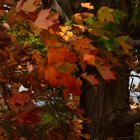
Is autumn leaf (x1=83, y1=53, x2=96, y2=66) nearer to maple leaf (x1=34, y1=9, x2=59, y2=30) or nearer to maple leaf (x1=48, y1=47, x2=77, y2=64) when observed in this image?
maple leaf (x1=48, y1=47, x2=77, y2=64)

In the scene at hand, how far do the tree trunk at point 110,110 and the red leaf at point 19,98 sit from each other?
1611 mm

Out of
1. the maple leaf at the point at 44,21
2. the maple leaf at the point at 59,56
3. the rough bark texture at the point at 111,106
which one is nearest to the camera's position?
the maple leaf at the point at 44,21

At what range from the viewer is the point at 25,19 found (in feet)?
6.78


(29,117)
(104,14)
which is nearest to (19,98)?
(29,117)

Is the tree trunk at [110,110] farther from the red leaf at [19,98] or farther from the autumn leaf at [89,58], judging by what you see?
the autumn leaf at [89,58]

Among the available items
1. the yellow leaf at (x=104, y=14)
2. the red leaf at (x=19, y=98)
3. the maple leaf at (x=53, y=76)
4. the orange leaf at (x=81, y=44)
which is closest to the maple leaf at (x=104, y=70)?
the orange leaf at (x=81, y=44)

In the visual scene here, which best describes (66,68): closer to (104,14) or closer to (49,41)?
(49,41)

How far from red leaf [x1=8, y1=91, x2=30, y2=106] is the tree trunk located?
5.29ft

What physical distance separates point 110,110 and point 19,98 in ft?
→ 5.83

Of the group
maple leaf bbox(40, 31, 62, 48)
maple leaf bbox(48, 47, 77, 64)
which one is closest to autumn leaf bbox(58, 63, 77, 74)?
maple leaf bbox(48, 47, 77, 64)

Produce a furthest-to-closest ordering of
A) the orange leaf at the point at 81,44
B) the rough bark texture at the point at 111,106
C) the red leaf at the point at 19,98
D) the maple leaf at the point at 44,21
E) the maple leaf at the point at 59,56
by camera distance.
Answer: the rough bark texture at the point at 111,106, the red leaf at the point at 19,98, the orange leaf at the point at 81,44, the maple leaf at the point at 59,56, the maple leaf at the point at 44,21

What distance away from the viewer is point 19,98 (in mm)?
2219

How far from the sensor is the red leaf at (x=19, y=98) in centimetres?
221

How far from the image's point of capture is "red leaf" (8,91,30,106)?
2.21 m
